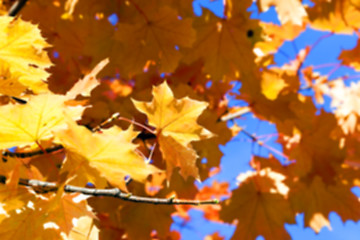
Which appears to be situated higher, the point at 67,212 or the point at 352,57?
the point at 352,57

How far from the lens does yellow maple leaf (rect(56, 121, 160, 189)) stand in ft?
2.79

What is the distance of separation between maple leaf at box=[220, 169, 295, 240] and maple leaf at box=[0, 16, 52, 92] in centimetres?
153

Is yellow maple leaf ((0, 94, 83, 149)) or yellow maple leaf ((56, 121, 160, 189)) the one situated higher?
yellow maple leaf ((56, 121, 160, 189))

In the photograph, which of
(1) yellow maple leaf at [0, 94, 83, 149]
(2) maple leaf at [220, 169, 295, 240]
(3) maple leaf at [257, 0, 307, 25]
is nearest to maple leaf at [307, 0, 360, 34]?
(3) maple leaf at [257, 0, 307, 25]

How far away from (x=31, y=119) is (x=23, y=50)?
0.97 ft

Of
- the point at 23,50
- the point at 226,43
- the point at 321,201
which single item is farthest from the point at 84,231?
the point at 321,201

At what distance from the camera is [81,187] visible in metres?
0.95

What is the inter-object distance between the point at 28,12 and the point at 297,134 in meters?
1.73

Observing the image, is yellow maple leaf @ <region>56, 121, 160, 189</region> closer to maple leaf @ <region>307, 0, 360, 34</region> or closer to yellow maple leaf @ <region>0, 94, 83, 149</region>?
yellow maple leaf @ <region>0, 94, 83, 149</region>

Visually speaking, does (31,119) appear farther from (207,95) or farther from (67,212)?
(207,95)

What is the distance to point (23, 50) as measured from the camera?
42.2 inches

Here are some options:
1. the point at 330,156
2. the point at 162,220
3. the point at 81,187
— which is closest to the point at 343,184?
the point at 330,156

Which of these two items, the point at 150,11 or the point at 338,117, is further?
the point at 338,117

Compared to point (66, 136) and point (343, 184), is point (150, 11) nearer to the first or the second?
point (66, 136)
